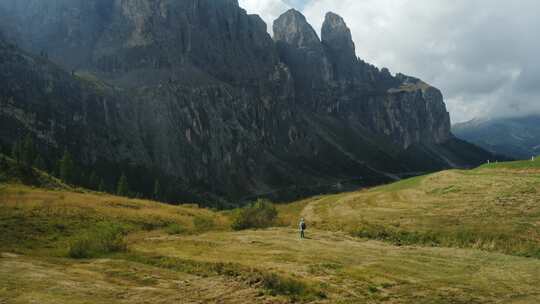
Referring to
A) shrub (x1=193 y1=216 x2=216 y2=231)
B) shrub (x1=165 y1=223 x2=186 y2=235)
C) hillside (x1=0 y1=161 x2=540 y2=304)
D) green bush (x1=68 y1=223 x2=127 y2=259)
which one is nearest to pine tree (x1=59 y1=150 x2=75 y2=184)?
hillside (x1=0 y1=161 x2=540 y2=304)

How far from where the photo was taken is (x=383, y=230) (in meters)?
56.8

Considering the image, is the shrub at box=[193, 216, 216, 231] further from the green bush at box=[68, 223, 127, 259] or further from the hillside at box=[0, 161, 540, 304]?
the green bush at box=[68, 223, 127, 259]

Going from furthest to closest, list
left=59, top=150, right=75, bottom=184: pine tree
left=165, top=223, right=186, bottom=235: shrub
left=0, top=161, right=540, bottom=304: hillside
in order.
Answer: left=59, top=150, right=75, bottom=184: pine tree < left=165, top=223, right=186, bottom=235: shrub < left=0, top=161, right=540, bottom=304: hillside

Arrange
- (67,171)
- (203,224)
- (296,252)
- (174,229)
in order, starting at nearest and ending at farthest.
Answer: (296,252) → (174,229) → (203,224) → (67,171)

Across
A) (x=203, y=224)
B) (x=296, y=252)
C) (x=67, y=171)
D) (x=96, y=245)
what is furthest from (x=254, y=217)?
(x=67, y=171)

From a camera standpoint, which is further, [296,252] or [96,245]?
[296,252]

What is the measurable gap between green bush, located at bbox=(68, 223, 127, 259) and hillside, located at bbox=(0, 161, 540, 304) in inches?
30.8

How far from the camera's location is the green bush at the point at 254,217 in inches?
2574

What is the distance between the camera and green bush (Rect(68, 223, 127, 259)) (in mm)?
40031

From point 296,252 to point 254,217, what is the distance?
2398cm

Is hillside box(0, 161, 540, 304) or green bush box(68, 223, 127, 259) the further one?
green bush box(68, 223, 127, 259)

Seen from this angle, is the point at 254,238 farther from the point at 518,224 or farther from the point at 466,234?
the point at 518,224

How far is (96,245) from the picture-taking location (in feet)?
137

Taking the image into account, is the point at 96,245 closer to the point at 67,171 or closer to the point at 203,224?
the point at 203,224
